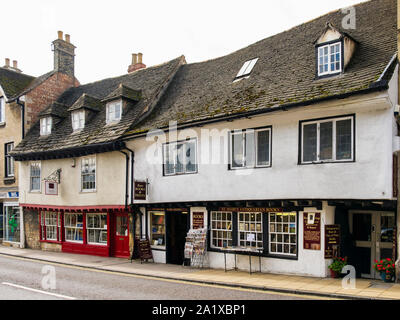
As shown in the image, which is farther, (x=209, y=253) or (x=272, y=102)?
(x=209, y=253)

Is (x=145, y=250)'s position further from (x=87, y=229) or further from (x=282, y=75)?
(x=282, y=75)

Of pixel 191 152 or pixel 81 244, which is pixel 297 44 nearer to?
pixel 191 152

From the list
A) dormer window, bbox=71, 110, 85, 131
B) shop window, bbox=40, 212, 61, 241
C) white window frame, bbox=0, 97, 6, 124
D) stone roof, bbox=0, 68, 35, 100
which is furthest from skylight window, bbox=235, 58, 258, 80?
white window frame, bbox=0, 97, 6, 124

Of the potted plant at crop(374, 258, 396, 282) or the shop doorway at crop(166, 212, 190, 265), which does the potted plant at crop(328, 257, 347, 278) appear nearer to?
the potted plant at crop(374, 258, 396, 282)

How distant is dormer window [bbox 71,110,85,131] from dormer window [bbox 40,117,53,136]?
2.25m

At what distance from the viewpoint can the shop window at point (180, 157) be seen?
15767 mm

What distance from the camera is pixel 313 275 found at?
1238 centimetres

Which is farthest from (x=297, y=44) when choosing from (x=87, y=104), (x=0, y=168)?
(x=0, y=168)

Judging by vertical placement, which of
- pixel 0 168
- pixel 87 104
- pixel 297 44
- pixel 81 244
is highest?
pixel 297 44

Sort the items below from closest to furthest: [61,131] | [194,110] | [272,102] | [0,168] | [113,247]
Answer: [272,102] < [194,110] < [113,247] < [61,131] < [0,168]

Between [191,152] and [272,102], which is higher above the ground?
[272,102]

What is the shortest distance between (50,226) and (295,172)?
15533 mm

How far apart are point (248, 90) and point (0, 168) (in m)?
18.0

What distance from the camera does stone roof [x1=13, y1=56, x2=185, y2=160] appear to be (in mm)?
19078
